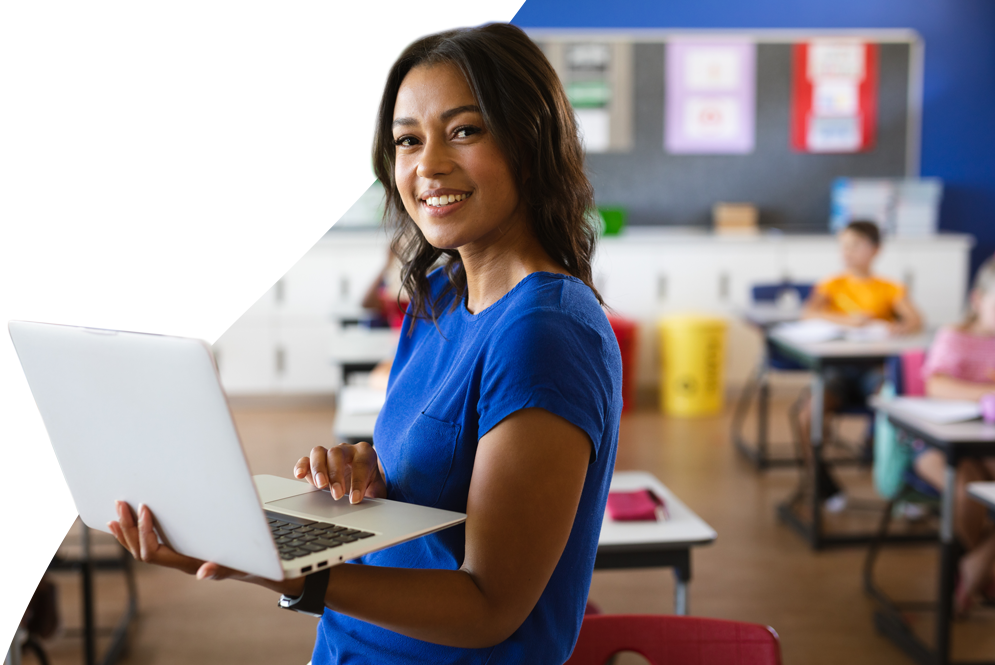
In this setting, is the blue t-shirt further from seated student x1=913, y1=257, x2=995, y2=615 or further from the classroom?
seated student x1=913, y1=257, x2=995, y2=615

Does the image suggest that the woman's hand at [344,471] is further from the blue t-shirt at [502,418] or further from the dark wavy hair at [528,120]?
the dark wavy hair at [528,120]

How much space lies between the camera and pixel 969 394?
9.41 ft

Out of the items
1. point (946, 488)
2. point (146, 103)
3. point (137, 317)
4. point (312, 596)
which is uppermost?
point (146, 103)

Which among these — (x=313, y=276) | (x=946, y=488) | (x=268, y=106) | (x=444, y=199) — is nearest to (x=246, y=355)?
(x=313, y=276)

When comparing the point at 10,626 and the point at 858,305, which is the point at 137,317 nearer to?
the point at 10,626

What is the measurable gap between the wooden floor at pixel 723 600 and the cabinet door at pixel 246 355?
2337 mm

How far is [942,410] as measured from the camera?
104 inches

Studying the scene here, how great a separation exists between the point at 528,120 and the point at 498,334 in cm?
23

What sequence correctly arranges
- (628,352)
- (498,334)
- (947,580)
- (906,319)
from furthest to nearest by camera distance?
(628,352) < (906,319) < (947,580) < (498,334)

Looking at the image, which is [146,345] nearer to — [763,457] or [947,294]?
[763,457]

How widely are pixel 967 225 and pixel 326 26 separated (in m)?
4.70

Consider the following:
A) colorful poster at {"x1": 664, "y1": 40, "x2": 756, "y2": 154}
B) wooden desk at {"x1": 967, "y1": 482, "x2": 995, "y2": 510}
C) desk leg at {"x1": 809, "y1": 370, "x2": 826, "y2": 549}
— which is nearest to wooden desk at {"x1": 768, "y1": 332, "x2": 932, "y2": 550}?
desk leg at {"x1": 809, "y1": 370, "x2": 826, "y2": 549}

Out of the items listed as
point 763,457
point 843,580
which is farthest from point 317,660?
point 763,457

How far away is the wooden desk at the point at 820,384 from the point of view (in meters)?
3.44
